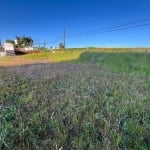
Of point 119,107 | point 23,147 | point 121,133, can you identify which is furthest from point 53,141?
point 119,107

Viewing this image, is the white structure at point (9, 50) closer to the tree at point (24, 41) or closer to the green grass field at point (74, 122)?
the tree at point (24, 41)

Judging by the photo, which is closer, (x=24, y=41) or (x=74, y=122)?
(x=74, y=122)

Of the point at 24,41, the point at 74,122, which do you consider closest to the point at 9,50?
the point at 24,41

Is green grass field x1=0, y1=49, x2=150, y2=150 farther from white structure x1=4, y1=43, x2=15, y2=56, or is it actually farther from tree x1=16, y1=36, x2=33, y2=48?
tree x1=16, y1=36, x2=33, y2=48

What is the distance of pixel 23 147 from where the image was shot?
3385mm

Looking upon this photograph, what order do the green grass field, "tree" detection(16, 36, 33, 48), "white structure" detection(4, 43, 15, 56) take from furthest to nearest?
"tree" detection(16, 36, 33, 48) → "white structure" detection(4, 43, 15, 56) → the green grass field

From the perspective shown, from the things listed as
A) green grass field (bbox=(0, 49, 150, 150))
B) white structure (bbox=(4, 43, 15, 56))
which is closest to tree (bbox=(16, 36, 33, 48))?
white structure (bbox=(4, 43, 15, 56))

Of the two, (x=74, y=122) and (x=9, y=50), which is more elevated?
(x=9, y=50)

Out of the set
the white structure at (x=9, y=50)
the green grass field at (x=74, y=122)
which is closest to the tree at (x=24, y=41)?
the white structure at (x=9, y=50)

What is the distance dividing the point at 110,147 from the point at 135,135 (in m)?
0.70

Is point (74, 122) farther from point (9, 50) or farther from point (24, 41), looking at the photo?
point (24, 41)

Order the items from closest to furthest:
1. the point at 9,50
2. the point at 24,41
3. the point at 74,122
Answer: the point at 74,122, the point at 9,50, the point at 24,41

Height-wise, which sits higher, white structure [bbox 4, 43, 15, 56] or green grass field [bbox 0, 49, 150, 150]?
white structure [bbox 4, 43, 15, 56]

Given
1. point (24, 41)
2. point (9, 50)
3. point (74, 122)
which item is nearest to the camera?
point (74, 122)
